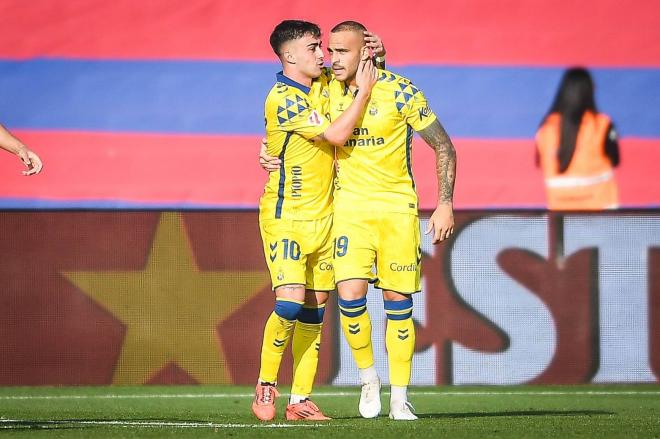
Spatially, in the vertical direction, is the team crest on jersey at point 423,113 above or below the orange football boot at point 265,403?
above

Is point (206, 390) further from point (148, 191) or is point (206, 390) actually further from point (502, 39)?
point (502, 39)

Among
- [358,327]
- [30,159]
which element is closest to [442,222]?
[358,327]

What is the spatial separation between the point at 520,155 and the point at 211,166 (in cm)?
296

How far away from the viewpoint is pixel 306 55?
700cm

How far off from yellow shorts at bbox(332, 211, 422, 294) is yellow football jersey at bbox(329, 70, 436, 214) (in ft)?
0.20

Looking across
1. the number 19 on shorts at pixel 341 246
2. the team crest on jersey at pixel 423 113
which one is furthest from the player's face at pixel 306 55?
the number 19 on shorts at pixel 341 246

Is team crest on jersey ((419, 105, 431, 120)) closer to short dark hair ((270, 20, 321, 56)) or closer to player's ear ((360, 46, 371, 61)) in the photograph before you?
player's ear ((360, 46, 371, 61))

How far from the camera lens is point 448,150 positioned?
6879 millimetres

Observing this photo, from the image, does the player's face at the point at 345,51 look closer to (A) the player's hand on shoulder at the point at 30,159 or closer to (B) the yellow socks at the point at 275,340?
(B) the yellow socks at the point at 275,340

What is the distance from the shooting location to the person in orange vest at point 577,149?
40.6 feet

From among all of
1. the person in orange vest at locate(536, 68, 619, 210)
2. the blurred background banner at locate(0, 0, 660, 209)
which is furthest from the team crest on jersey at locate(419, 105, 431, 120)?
the person in orange vest at locate(536, 68, 619, 210)

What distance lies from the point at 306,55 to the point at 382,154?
678mm

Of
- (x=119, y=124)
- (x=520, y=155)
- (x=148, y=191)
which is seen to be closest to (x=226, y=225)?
(x=148, y=191)

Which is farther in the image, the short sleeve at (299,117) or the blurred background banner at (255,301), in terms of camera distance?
the blurred background banner at (255,301)
